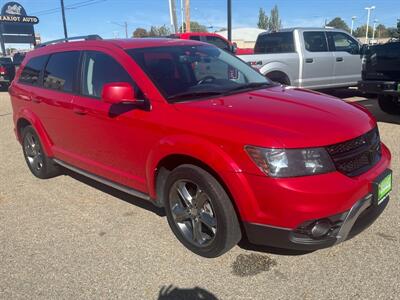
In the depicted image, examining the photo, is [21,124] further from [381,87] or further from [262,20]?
[262,20]

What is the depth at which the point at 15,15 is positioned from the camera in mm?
54688

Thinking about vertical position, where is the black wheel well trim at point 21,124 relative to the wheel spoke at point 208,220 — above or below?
above

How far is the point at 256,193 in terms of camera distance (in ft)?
9.66

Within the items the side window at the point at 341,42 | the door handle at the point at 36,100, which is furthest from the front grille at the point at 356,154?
the side window at the point at 341,42

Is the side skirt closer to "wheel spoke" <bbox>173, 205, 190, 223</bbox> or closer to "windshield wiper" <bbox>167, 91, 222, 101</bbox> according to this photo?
"wheel spoke" <bbox>173, 205, 190, 223</bbox>

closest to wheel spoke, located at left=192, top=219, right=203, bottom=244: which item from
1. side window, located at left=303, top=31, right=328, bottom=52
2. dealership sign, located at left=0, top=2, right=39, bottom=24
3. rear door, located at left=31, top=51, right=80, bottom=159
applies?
rear door, located at left=31, top=51, right=80, bottom=159

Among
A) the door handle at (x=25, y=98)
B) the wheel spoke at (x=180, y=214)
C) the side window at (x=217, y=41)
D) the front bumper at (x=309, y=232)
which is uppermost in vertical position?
the side window at (x=217, y=41)

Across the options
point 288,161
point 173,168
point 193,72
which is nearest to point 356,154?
point 288,161

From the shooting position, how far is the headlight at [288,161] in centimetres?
287

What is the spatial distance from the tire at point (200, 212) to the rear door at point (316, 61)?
8.04 metres

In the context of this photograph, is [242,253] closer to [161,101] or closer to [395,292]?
[395,292]

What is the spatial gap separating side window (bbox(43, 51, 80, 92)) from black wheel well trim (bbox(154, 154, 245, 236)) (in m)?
1.63

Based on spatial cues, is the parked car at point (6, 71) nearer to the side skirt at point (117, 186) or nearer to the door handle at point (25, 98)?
the door handle at point (25, 98)

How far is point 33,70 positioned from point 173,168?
2993 mm
